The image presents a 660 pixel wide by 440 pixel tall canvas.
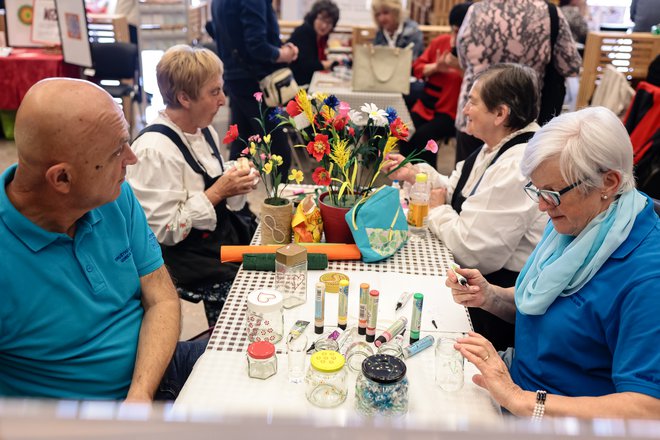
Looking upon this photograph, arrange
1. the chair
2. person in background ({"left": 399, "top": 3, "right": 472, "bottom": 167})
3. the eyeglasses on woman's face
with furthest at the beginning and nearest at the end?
1. the chair
2. person in background ({"left": 399, "top": 3, "right": 472, "bottom": 167})
3. the eyeglasses on woman's face

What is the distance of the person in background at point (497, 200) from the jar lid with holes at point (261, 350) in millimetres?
985

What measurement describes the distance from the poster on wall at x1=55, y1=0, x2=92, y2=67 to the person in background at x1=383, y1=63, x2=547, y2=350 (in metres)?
3.99

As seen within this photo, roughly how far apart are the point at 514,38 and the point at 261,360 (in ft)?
8.76

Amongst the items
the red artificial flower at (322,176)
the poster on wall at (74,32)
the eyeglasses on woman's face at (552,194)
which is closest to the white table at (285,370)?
the red artificial flower at (322,176)

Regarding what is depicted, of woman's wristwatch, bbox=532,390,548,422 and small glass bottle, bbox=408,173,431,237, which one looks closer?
woman's wristwatch, bbox=532,390,548,422

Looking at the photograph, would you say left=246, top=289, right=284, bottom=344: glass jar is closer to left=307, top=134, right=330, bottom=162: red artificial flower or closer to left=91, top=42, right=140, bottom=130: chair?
left=307, top=134, right=330, bottom=162: red artificial flower

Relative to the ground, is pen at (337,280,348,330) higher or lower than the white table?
higher

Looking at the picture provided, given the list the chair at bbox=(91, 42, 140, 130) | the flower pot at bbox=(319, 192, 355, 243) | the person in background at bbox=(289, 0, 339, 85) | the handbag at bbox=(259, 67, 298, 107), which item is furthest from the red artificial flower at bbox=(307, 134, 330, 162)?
the chair at bbox=(91, 42, 140, 130)

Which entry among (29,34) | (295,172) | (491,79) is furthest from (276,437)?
(29,34)

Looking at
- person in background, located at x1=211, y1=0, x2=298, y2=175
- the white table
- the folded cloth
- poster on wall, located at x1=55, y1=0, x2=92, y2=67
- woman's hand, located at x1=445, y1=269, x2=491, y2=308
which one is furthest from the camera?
poster on wall, located at x1=55, y1=0, x2=92, y2=67

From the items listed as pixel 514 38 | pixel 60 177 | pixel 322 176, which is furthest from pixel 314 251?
→ pixel 514 38

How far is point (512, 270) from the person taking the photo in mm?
2176

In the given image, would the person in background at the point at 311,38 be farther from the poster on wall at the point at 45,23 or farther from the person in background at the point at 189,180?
the person in background at the point at 189,180

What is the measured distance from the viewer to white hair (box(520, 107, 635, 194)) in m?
1.37
